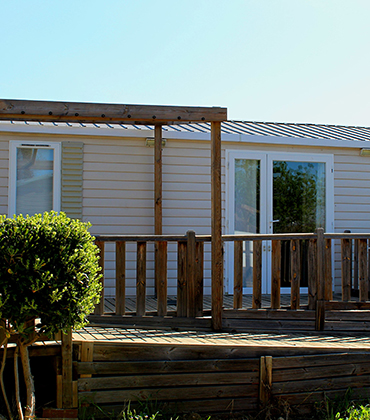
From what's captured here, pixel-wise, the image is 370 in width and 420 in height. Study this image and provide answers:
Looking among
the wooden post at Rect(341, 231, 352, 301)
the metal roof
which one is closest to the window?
the metal roof

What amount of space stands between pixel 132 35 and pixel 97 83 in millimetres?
1401

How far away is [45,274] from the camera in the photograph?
308 cm

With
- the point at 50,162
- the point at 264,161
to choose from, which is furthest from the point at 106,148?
the point at 264,161

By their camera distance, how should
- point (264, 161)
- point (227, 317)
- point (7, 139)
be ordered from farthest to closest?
point (264, 161), point (7, 139), point (227, 317)

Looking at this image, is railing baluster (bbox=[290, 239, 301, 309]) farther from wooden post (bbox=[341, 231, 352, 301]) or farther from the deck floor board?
wooden post (bbox=[341, 231, 352, 301])

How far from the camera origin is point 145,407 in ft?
11.8

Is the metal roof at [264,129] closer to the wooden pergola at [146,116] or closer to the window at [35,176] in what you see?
the window at [35,176]

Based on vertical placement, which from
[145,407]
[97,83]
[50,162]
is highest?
[97,83]

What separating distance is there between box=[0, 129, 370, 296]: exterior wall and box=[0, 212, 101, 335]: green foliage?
11.0 feet

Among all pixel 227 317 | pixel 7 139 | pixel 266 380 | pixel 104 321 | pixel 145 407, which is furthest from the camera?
pixel 7 139

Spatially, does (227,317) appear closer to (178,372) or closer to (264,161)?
(178,372)

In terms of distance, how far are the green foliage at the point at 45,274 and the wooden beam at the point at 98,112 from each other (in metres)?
1.28

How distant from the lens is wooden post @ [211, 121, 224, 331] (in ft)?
15.1

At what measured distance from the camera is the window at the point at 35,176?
21.5 feet
